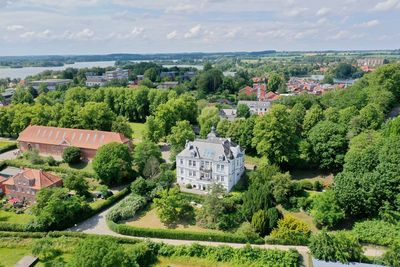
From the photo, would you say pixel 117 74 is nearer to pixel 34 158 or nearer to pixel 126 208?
pixel 34 158

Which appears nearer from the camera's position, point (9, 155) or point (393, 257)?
point (393, 257)

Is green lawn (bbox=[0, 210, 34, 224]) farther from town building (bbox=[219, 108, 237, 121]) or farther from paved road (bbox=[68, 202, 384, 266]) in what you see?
town building (bbox=[219, 108, 237, 121])

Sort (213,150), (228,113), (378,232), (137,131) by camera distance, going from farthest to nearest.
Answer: (228,113) < (137,131) < (213,150) < (378,232)

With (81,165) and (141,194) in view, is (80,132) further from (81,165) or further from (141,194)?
(141,194)

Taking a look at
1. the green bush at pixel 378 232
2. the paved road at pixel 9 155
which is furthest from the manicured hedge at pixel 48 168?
the green bush at pixel 378 232

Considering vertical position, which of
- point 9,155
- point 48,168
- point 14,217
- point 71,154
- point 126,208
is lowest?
point 14,217

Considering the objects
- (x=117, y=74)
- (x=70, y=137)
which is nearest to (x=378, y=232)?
(x=70, y=137)

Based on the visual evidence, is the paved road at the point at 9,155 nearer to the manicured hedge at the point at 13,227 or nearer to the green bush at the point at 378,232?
the manicured hedge at the point at 13,227
